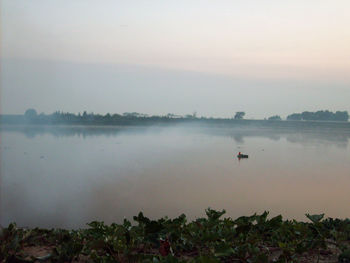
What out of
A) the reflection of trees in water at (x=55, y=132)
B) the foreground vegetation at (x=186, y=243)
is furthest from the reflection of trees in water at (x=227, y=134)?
the foreground vegetation at (x=186, y=243)

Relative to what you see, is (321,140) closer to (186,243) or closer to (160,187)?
(160,187)

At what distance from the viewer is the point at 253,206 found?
6.56 meters

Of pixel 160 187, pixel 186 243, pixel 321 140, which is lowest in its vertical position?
pixel 160 187

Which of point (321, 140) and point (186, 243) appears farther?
point (321, 140)

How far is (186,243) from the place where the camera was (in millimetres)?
2582

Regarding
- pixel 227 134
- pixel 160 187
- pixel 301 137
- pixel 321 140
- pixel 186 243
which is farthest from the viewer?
pixel 227 134

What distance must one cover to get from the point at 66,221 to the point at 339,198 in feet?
15.9

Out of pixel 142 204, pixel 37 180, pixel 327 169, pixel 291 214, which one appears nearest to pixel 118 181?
pixel 37 180

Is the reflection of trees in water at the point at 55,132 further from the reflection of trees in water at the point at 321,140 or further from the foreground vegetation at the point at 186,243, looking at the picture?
the foreground vegetation at the point at 186,243

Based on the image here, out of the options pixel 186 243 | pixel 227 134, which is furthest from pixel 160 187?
pixel 227 134

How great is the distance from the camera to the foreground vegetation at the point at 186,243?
7.73 feet

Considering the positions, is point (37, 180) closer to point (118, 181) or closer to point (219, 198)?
point (118, 181)

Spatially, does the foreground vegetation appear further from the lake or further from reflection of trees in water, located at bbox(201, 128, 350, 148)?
reflection of trees in water, located at bbox(201, 128, 350, 148)

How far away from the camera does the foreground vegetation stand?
92.7 inches
